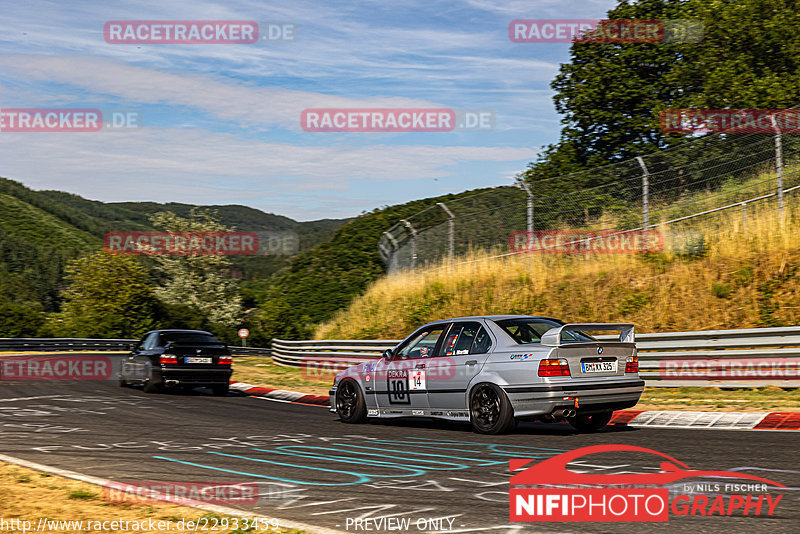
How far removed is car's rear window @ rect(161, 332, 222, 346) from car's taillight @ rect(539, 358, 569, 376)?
10.7m

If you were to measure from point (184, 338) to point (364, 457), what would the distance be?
11.1 m

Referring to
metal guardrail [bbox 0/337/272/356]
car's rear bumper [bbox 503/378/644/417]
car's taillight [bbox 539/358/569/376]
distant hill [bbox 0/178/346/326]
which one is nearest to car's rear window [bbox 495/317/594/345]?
car's taillight [bbox 539/358/569/376]

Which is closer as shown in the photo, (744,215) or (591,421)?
(591,421)

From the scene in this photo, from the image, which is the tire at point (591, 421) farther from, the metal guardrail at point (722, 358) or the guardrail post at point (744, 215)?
the guardrail post at point (744, 215)

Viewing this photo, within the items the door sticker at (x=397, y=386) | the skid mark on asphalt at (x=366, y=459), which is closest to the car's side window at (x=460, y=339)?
the door sticker at (x=397, y=386)

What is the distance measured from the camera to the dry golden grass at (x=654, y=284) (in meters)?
16.4

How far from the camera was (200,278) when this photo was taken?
82.6 metres

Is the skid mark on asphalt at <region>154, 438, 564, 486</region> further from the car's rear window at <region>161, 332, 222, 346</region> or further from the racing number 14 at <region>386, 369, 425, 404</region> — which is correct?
the car's rear window at <region>161, 332, 222, 346</region>

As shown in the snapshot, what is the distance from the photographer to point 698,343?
14406mm

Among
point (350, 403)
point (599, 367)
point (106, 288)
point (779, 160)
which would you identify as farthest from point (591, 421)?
point (106, 288)

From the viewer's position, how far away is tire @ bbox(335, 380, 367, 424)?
1207 centimetres

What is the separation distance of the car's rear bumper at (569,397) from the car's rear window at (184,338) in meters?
10.5

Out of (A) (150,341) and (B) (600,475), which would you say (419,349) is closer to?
(B) (600,475)

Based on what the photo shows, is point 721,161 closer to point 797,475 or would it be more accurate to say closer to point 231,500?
point 797,475
